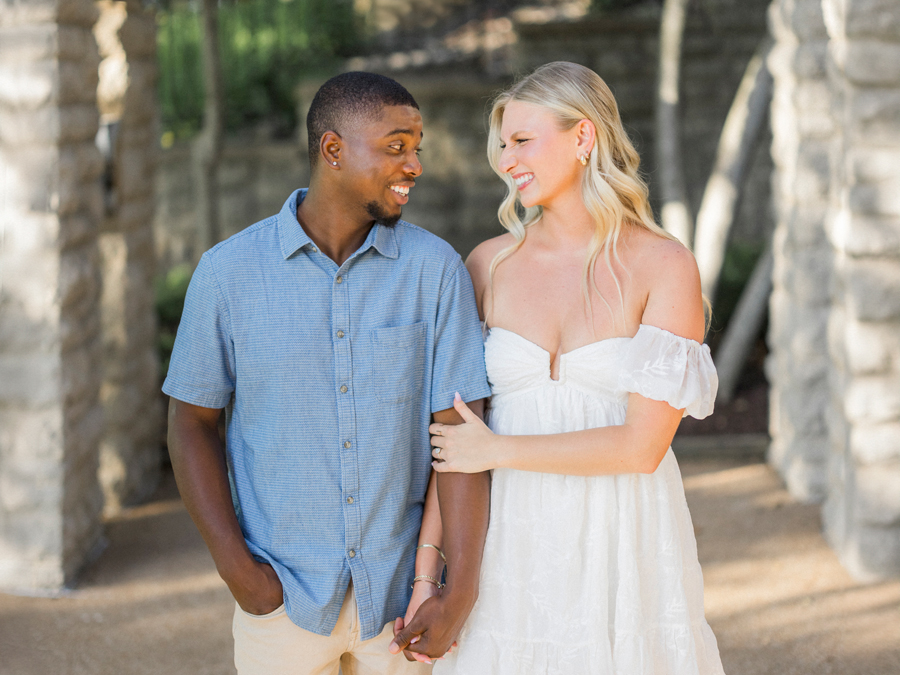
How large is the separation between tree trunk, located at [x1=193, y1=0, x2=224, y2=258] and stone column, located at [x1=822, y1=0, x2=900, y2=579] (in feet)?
15.8

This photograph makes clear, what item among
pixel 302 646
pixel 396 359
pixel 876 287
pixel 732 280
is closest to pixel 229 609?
pixel 302 646

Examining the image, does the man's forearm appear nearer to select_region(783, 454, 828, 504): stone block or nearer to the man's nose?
the man's nose

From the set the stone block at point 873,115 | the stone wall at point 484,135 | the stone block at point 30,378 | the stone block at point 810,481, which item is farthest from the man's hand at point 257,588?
the stone wall at point 484,135

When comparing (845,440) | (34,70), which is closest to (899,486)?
(845,440)

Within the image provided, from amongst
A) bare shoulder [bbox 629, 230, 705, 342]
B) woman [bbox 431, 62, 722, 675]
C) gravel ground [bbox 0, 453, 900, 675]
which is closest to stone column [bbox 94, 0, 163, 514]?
gravel ground [bbox 0, 453, 900, 675]

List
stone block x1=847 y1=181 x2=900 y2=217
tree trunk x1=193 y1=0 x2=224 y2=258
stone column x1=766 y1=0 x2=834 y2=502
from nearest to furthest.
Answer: stone block x1=847 y1=181 x2=900 y2=217 < stone column x1=766 y1=0 x2=834 y2=502 < tree trunk x1=193 y1=0 x2=224 y2=258

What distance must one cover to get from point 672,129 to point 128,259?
4169 millimetres

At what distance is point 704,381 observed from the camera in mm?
2070

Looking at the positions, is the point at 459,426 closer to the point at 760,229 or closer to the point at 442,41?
the point at 760,229

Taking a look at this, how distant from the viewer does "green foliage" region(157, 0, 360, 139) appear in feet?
34.7

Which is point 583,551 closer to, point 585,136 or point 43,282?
point 585,136

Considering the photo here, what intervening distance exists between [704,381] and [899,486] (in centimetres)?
250

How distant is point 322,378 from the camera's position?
79.0 inches

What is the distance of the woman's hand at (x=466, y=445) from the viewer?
203 centimetres
